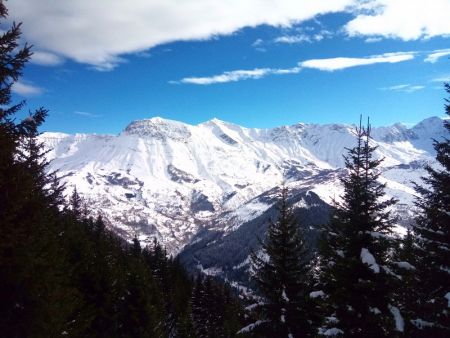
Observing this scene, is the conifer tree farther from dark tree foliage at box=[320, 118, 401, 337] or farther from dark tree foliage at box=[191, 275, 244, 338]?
dark tree foliage at box=[191, 275, 244, 338]

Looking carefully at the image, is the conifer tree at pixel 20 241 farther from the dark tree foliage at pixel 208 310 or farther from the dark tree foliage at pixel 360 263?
the dark tree foliage at pixel 208 310

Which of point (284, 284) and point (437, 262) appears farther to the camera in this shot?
point (284, 284)

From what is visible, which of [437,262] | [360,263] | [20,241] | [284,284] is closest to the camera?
[20,241]

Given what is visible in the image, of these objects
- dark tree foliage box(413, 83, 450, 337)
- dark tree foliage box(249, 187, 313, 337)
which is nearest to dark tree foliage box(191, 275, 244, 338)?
dark tree foliage box(249, 187, 313, 337)

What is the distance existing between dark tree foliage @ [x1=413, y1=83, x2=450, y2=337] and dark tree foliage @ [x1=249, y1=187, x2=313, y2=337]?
222 inches

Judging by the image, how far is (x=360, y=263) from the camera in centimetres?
1667

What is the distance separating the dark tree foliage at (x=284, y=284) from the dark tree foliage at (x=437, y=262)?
18.5ft

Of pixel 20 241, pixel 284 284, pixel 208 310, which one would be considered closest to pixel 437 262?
pixel 284 284

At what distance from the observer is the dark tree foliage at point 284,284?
21516 millimetres

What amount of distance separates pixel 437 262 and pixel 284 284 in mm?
7500

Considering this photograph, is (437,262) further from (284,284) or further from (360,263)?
(284,284)

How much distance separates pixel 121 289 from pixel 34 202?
70.2 ft

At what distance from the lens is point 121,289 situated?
32.1 meters

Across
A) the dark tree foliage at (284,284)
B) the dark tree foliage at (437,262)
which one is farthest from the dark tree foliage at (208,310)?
the dark tree foliage at (437,262)
